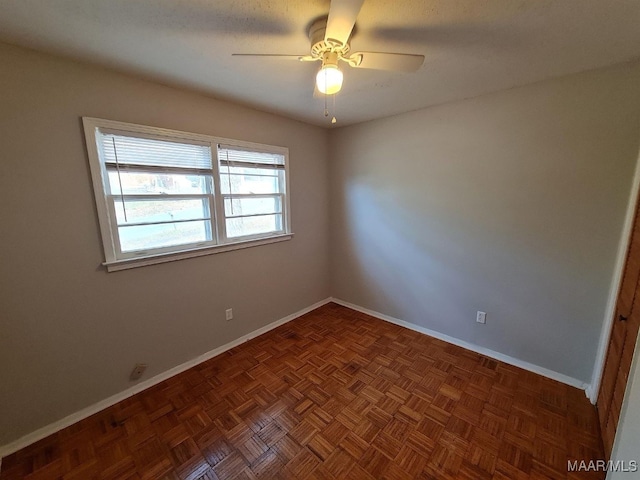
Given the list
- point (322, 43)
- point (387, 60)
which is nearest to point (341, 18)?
point (322, 43)

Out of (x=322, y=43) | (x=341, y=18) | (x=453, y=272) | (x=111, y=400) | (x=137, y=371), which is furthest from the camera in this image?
(x=453, y=272)

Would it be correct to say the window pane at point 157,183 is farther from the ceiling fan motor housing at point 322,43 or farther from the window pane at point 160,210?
the ceiling fan motor housing at point 322,43

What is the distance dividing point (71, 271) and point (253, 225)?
4.76 ft

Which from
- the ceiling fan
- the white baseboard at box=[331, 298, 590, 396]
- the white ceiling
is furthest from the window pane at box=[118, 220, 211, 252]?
the white baseboard at box=[331, 298, 590, 396]

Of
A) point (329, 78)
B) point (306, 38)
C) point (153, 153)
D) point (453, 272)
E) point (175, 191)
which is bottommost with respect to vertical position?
point (453, 272)

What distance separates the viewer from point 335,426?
171cm

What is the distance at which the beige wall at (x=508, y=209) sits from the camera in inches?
70.4

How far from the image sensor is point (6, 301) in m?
1.48

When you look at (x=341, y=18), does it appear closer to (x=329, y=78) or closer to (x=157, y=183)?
(x=329, y=78)

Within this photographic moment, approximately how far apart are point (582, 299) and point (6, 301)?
12.7 feet

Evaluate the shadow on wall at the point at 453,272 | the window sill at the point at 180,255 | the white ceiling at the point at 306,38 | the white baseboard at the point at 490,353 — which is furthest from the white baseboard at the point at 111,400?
the white ceiling at the point at 306,38

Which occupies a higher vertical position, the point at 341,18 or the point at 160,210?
the point at 341,18

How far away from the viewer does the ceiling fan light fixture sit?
1267 mm

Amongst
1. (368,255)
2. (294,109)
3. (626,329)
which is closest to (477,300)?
(626,329)
